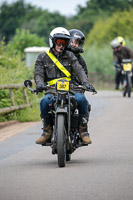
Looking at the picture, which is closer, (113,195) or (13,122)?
(113,195)

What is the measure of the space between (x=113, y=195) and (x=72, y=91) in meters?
2.60

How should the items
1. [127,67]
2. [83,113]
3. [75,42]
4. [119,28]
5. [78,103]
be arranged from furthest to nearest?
[119,28] → [127,67] → [75,42] → [83,113] → [78,103]

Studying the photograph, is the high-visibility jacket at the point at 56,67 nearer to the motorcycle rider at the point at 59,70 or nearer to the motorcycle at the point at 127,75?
the motorcycle rider at the point at 59,70

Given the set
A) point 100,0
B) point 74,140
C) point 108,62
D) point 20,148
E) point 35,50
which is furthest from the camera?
point 100,0

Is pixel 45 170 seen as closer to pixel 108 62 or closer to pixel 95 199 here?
pixel 95 199

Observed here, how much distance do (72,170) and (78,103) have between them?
3.48 feet

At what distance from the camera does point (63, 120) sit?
8.48 metres

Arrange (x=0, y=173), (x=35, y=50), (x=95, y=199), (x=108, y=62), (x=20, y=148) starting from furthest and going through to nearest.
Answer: (x=108, y=62) < (x=35, y=50) < (x=20, y=148) < (x=0, y=173) < (x=95, y=199)

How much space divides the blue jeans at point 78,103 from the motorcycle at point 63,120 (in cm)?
8

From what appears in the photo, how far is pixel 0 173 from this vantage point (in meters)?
8.33

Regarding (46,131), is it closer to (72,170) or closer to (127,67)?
(72,170)

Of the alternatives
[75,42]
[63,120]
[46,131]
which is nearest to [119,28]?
[75,42]

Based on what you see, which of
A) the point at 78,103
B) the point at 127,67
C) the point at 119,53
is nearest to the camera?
the point at 78,103

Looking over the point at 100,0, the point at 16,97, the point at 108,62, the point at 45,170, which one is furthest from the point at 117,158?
the point at 100,0
